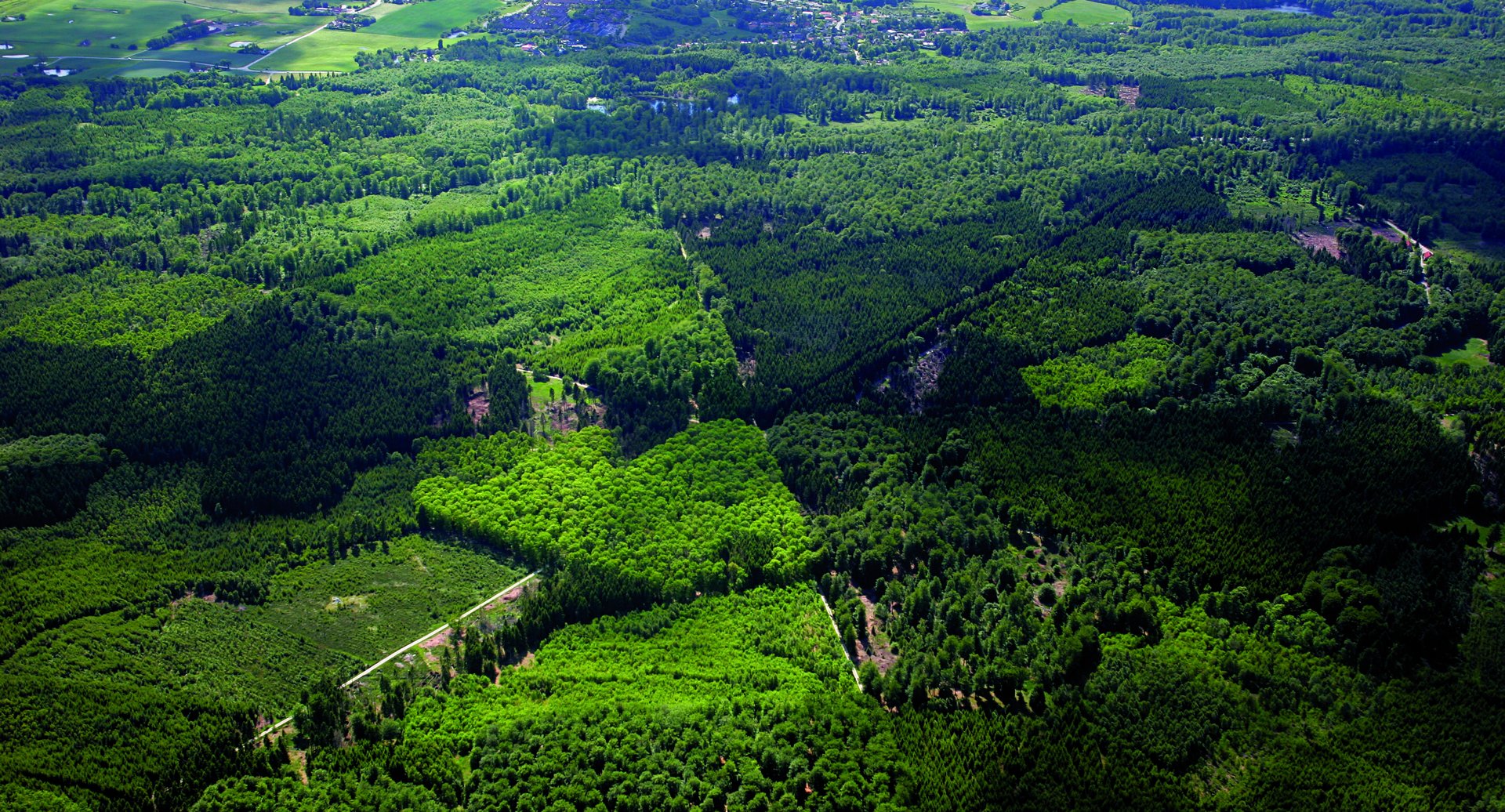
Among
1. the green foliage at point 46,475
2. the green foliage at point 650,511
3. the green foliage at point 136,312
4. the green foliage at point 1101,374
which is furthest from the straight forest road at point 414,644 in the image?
the green foliage at point 136,312

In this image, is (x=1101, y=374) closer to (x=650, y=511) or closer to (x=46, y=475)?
(x=650, y=511)

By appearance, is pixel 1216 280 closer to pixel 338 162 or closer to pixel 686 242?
pixel 686 242

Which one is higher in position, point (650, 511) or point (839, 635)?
point (650, 511)

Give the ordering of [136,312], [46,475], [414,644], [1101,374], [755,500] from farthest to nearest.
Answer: [136,312]
[1101,374]
[46,475]
[755,500]
[414,644]

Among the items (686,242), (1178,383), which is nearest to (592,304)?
(686,242)

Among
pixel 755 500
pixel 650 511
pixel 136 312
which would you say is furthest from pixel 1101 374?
pixel 136 312
